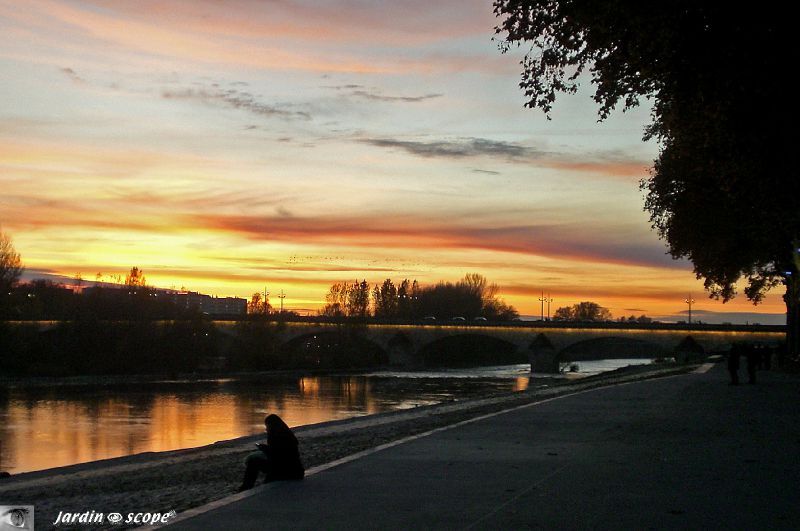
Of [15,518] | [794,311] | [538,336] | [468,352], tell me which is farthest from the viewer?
[468,352]

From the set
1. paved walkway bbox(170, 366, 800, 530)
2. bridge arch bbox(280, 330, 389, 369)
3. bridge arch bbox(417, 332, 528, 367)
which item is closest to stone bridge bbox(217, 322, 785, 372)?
bridge arch bbox(280, 330, 389, 369)

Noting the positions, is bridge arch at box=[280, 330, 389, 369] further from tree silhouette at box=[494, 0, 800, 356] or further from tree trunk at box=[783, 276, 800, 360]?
tree silhouette at box=[494, 0, 800, 356]

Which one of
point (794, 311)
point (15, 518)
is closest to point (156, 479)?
point (15, 518)

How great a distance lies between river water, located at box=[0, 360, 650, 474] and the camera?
128ft

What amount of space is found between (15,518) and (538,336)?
112578mm

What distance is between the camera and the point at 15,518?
12.6 meters

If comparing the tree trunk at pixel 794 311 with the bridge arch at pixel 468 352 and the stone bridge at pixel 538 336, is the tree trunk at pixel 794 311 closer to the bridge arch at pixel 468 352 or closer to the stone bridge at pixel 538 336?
the stone bridge at pixel 538 336

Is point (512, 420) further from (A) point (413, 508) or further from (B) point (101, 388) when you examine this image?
(B) point (101, 388)

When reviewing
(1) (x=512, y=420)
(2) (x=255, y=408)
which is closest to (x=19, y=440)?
(2) (x=255, y=408)

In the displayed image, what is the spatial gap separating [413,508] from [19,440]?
35.8m

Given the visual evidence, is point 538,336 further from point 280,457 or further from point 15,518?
point 15,518

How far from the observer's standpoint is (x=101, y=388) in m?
85.9

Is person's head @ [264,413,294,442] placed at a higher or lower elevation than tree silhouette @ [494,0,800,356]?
lower

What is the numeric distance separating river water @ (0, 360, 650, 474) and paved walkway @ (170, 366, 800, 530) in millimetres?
20215
